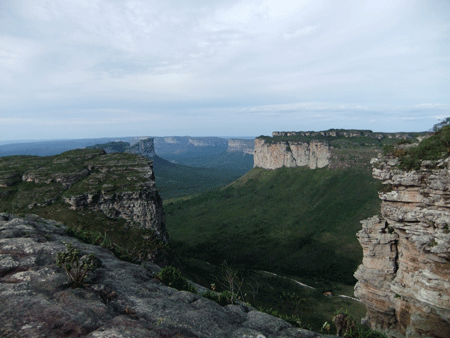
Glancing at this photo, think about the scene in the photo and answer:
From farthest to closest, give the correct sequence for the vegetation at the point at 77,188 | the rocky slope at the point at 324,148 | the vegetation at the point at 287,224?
the rocky slope at the point at 324,148
the vegetation at the point at 287,224
the vegetation at the point at 77,188

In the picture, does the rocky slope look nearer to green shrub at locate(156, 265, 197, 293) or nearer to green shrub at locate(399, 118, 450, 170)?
green shrub at locate(399, 118, 450, 170)

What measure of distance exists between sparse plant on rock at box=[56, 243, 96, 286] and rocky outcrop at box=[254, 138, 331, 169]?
342 feet

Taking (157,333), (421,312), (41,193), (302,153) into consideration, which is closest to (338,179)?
(302,153)

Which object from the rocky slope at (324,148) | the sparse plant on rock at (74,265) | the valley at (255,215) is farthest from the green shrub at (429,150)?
the rocky slope at (324,148)

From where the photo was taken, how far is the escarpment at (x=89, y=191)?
45.7 meters

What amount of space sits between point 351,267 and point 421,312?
4299 cm

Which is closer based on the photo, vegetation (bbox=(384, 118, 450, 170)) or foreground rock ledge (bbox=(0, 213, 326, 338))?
foreground rock ledge (bbox=(0, 213, 326, 338))

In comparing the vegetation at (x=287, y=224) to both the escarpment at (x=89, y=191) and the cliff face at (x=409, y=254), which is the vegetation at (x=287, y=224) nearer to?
the escarpment at (x=89, y=191)

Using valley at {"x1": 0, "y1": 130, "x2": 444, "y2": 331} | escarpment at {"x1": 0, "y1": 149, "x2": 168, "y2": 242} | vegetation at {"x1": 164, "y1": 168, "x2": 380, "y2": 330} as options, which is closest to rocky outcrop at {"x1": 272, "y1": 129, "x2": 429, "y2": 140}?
valley at {"x1": 0, "y1": 130, "x2": 444, "y2": 331}

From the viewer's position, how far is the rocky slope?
97375 mm

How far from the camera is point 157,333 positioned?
9.05 meters

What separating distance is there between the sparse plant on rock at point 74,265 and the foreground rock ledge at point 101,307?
1.29ft

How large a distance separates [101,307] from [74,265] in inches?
131

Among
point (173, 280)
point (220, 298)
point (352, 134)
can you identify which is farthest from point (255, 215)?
point (220, 298)
